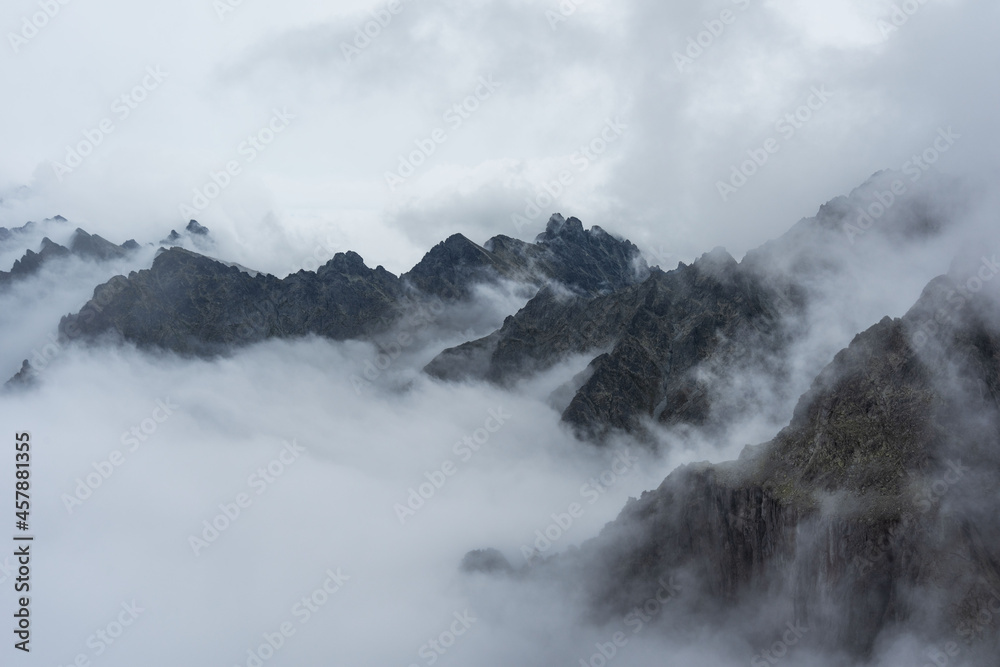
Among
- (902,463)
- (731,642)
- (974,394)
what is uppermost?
(974,394)

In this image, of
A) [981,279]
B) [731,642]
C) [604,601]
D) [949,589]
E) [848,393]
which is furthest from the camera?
[604,601]

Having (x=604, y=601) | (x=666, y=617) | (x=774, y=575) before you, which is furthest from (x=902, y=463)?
(x=604, y=601)

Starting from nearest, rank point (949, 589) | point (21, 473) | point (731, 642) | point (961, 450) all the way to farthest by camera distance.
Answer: point (949, 589)
point (961, 450)
point (731, 642)
point (21, 473)

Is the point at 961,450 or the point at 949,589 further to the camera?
the point at 961,450

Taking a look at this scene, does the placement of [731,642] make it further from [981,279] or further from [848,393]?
[981,279]

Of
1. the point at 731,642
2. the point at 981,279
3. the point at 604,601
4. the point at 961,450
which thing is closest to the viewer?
the point at 961,450

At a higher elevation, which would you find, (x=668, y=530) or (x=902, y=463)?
(x=902, y=463)

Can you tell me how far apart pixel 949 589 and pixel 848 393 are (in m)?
30.6

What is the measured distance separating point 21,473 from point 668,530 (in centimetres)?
12734

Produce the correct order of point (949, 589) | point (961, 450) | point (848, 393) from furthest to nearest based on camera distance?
point (848, 393) < point (961, 450) < point (949, 589)

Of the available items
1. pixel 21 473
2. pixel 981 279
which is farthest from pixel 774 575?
pixel 21 473

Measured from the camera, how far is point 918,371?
9756 cm

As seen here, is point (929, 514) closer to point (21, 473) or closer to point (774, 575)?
point (774, 575)

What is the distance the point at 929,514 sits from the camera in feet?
279
